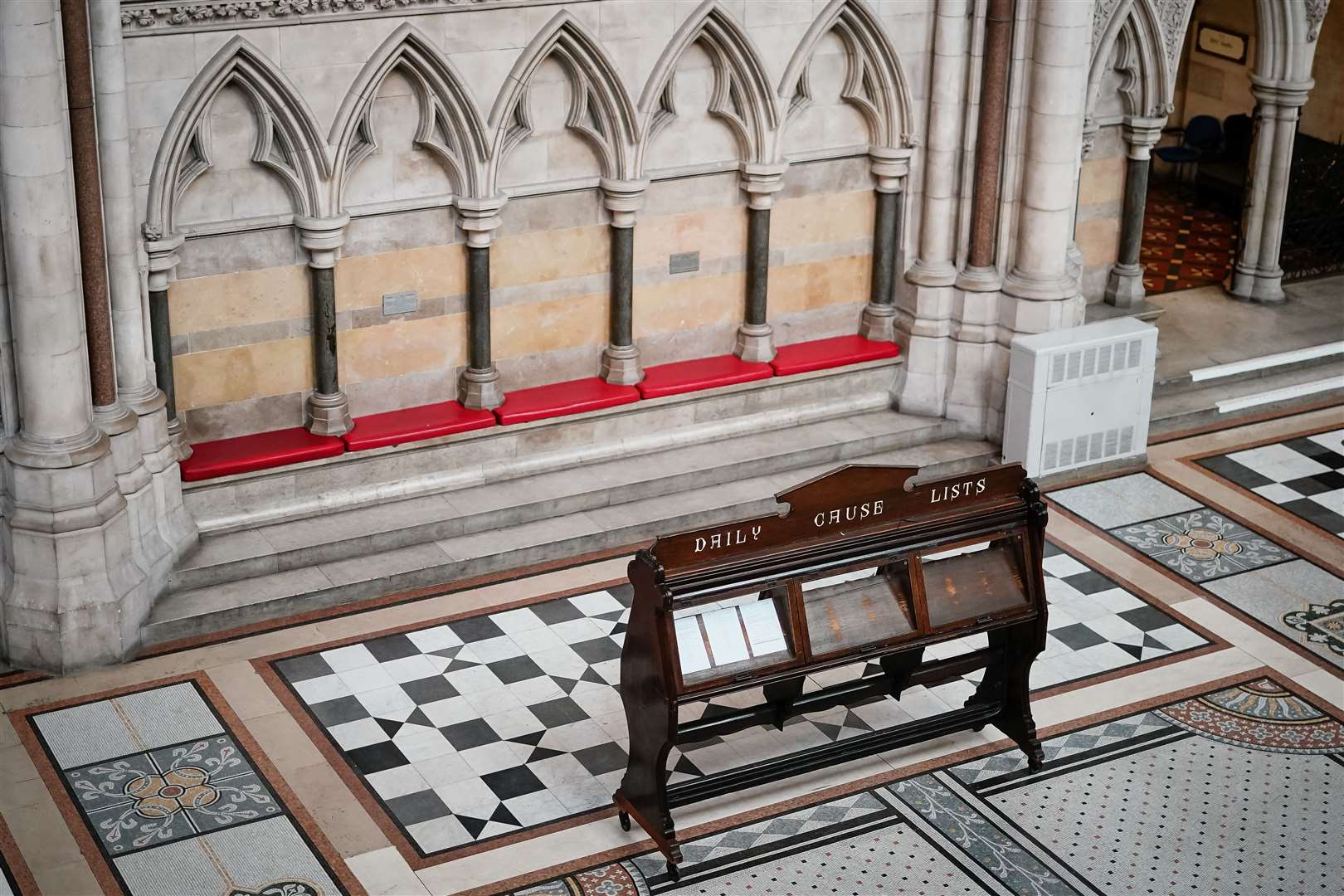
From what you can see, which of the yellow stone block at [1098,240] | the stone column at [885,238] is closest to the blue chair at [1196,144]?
the yellow stone block at [1098,240]

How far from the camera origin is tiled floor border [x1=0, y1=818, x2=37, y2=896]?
297 inches

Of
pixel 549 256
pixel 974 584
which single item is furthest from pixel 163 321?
pixel 974 584

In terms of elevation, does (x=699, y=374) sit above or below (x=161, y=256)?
below

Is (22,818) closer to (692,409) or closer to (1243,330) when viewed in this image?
(692,409)

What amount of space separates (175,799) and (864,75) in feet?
19.5

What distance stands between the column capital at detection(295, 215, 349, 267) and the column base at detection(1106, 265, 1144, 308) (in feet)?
19.1

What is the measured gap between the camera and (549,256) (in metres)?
10.7

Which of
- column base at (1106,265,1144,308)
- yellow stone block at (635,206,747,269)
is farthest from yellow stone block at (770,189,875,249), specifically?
column base at (1106,265,1144,308)

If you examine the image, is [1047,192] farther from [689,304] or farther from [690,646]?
[690,646]

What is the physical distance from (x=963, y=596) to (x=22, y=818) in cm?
417

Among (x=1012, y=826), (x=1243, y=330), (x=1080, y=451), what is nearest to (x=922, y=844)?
(x=1012, y=826)

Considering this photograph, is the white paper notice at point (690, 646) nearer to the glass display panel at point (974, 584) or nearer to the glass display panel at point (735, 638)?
the glass display panel at point (735, 638)

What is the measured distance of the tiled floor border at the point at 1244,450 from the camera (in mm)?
11133

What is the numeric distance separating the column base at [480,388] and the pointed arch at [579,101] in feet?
3.60
